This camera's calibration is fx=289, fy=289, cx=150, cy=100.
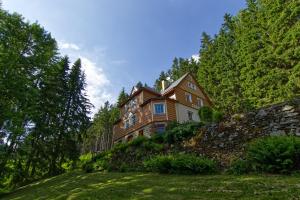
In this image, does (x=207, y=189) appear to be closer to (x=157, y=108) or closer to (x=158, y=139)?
(x=158, y=139)

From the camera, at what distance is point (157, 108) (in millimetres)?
37875

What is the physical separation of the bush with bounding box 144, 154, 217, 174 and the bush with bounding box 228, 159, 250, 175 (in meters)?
0.96

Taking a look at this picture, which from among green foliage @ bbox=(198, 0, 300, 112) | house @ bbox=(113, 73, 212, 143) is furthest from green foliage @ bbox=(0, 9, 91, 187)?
green foliage @ bbox=(198, 0, 300, 112)

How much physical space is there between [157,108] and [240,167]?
981 inches

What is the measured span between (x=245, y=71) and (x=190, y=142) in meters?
24.9

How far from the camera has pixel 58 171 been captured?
95.4 feet

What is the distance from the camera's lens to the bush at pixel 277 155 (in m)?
12.1

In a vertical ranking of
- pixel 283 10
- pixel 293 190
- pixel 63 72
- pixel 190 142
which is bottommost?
pixel 293 190

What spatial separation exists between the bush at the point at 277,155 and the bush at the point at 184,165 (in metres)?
2.03

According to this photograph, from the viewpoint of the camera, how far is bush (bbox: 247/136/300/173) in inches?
475

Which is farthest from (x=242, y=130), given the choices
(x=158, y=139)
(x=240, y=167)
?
(x=158, y=139)

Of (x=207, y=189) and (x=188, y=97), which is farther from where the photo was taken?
(x=188, y=97)

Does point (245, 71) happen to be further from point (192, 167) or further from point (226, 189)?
point (226, 189)

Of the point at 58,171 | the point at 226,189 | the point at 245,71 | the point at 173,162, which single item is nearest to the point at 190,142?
the point at 173,162
